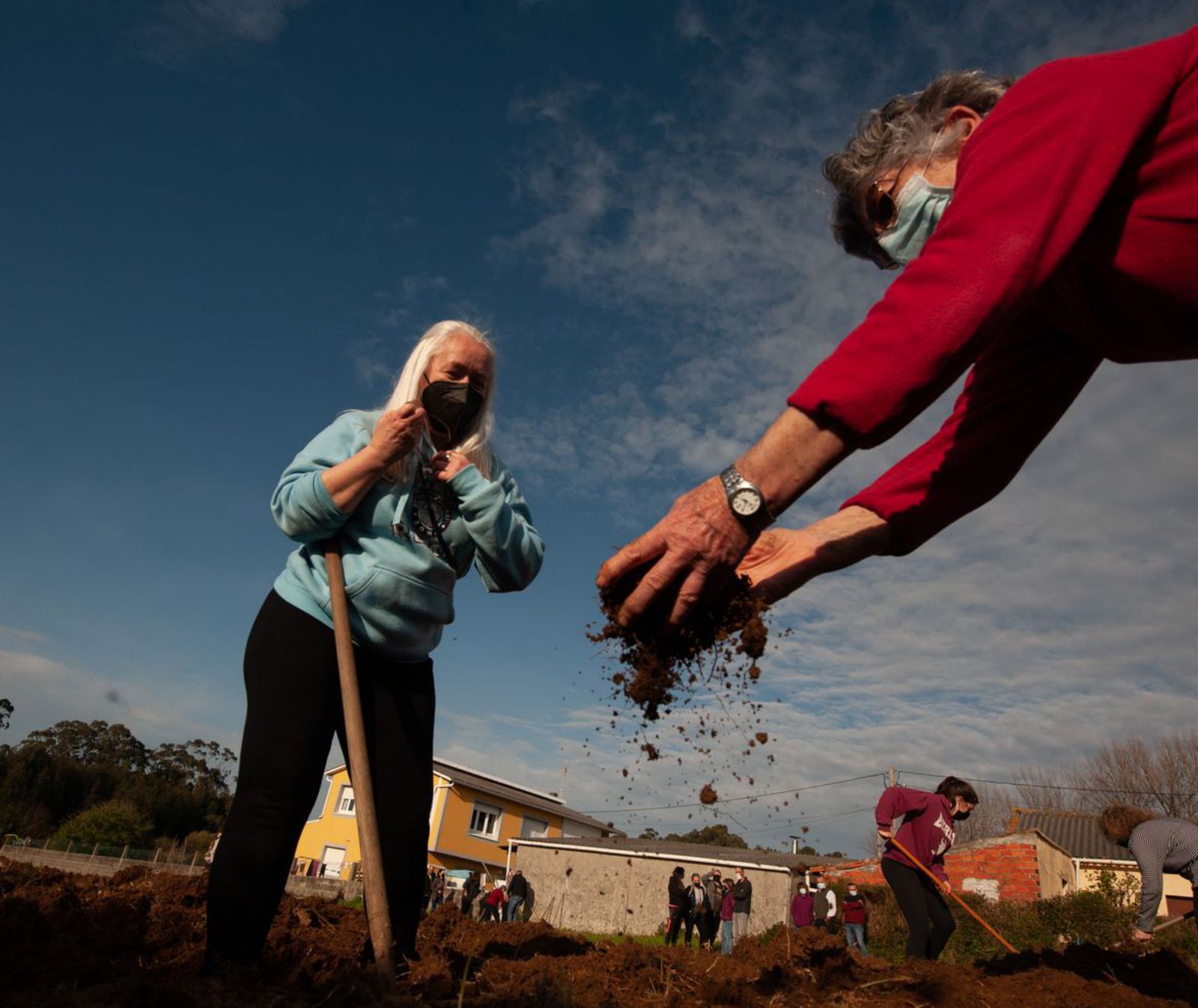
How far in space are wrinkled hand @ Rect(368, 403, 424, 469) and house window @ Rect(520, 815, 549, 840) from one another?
3969 cm

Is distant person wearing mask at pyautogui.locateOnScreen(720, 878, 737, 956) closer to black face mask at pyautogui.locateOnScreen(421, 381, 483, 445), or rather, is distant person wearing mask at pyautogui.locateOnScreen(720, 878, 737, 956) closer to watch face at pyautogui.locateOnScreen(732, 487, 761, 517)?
black face mask at pyautogui.locateOnScreen(421, 381, 483, 445)

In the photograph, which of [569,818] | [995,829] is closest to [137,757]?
[569,818]

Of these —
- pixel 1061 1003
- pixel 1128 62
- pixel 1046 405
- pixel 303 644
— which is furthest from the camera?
pixel 303 644

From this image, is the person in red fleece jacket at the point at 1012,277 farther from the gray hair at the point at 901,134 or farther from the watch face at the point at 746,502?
the gray hair at the point at 901,134

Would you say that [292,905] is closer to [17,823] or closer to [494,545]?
[494,545]

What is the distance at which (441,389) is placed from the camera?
9.88 ft

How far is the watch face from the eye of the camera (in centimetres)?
Result: 133

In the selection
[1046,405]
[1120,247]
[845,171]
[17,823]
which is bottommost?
[17,823]

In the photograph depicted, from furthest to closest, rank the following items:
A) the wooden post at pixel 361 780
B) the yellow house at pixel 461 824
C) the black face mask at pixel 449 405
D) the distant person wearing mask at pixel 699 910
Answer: the yellow house at pixel 461 824
the distant person wearing mask at pixel 699 910
the black face mask at pixel 449 405
the wooden post at pixel 361 780

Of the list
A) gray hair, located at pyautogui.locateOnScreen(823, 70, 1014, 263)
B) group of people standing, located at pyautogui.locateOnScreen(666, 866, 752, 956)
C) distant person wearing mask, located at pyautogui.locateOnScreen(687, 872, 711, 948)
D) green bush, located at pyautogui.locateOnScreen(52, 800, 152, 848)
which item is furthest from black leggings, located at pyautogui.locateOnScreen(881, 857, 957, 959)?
green bush, located at pyautogui.locateOnScreen(52, 800, 152, 848)

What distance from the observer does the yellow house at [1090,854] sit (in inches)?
897

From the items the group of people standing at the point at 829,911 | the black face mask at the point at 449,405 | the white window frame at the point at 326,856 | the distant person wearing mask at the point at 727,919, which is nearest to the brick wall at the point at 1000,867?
the group of people standing at the point at 829,911

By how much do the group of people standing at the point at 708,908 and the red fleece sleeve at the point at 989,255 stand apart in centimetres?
1687

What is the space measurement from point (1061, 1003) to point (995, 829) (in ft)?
167
